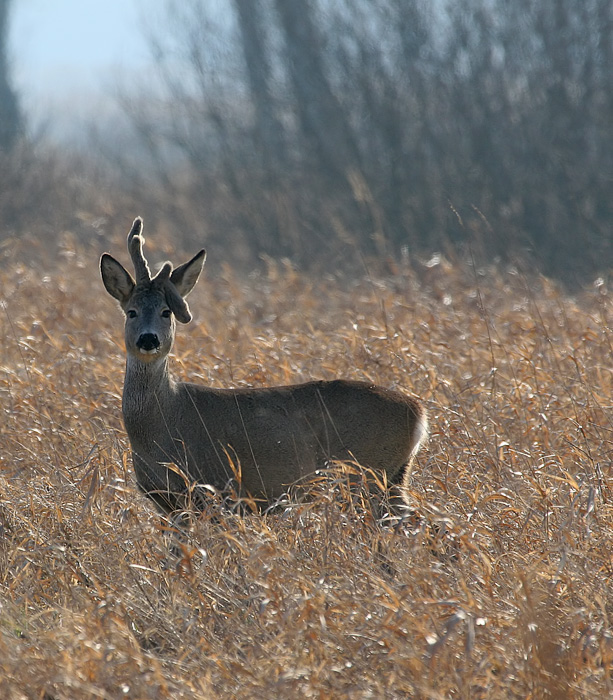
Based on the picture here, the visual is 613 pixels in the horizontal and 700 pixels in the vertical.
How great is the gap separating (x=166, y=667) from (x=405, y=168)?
15095mm

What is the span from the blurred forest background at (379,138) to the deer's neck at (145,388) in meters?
9.65

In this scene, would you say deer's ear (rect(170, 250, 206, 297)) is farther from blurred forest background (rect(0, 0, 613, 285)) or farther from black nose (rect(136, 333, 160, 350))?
blurred forest background (rect(0, 0, 613, 285))

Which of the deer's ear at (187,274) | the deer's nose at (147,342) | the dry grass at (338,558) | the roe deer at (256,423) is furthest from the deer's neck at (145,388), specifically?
the deer's ear at (187,274)

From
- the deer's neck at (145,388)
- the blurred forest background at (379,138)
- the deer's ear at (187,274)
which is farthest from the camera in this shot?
the blurred forest background at (379,138)

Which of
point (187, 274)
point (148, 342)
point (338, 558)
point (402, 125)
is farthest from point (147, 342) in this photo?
point (402, 125)

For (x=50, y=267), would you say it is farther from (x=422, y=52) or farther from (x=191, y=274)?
(x=422, y=52)

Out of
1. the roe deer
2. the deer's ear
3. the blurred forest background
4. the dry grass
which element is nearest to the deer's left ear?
the roe deer

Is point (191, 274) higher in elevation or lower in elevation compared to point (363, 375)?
higher

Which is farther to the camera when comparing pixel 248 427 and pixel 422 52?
pixel 422 52

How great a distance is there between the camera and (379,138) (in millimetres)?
17797

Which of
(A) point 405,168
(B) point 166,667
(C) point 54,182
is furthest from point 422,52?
Result: (B) point 166,667

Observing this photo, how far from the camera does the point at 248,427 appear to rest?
438 centimetres

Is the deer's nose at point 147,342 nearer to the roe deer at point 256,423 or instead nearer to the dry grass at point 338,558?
the roe deer at point 256,423

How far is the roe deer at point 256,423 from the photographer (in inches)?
169
